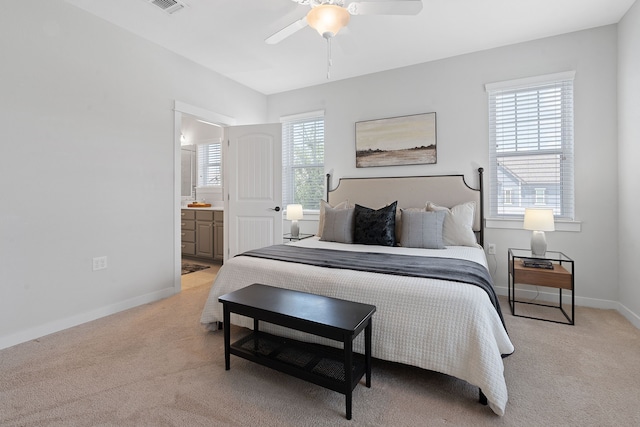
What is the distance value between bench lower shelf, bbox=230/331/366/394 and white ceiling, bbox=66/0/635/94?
2646 mm

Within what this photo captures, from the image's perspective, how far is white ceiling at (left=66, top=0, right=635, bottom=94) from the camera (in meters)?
2.61

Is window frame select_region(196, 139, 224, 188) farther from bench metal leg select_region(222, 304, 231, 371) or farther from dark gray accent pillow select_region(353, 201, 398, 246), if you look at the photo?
bench metal leg select_region(222, 304, 231, 371)

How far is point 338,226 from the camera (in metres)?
3.24

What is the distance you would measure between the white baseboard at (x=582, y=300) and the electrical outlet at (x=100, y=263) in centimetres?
406

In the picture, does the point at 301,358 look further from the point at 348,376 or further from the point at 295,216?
the point at 295,216

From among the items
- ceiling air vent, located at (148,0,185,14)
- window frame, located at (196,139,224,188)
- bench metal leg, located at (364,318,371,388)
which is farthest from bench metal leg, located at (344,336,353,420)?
window frame, located at (196,139,224,188)

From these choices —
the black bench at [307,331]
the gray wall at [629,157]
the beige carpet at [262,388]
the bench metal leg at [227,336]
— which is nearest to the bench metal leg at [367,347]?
the black bench at [307,331]

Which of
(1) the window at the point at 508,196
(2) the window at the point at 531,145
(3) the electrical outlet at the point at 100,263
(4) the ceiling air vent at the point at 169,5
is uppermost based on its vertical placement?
(4) the ceiling air vent at the point at 169,5

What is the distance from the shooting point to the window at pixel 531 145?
3096mm

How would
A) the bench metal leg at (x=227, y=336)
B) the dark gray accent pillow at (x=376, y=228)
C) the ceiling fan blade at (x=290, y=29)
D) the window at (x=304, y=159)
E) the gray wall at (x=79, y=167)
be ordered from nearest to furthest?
the bench metal leg at (x=227, y=336) < the ceiling fan blade at (x=290, y=29) < the gray wall at (x=79, y=167) < the dark gray accent pillow at (x=376, y=228) < the window at (x=304, y=159)

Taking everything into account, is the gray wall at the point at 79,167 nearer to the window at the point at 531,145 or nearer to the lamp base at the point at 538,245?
the window at the point at 531,145

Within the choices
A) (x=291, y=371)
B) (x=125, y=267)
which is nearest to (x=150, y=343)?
(x=125, y=267)

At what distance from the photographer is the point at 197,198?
5.85 metres

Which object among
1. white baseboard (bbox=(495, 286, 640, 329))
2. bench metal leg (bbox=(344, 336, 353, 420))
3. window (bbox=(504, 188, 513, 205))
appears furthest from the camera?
window (bbox=(504, 188, 513, 205))
